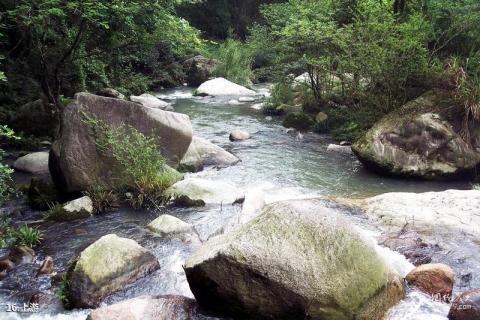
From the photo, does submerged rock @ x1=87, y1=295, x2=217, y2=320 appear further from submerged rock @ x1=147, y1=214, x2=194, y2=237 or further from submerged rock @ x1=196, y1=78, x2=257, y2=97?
submerged rock @ x1=196, y1=78, x2=257, y2=97

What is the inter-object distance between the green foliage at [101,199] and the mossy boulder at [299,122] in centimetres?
831

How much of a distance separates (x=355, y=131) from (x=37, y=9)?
876 cm

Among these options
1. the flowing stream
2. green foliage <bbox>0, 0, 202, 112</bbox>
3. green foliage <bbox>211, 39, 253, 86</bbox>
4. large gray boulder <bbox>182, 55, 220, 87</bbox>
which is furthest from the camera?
large gray boulder <bbox>182, 55, 220, 87</bbox>

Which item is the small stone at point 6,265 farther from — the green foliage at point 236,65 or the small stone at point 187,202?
the green foliage at point 236,65

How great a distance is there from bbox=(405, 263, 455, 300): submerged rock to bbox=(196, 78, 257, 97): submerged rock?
18462 mm

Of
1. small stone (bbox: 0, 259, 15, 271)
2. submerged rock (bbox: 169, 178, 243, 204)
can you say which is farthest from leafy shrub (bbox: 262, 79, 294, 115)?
small stone (bbox: 0, 259, 15, 271)

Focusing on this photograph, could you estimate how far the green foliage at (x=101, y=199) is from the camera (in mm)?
7875

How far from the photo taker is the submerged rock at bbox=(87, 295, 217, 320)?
4539 mm

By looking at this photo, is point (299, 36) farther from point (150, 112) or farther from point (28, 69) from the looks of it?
point (28, 69)

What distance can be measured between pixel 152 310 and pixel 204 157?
6.47 metres

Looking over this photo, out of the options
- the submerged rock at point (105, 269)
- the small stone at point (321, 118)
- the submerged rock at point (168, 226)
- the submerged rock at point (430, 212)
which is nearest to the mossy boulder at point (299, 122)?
the small stone at point (321, 118)

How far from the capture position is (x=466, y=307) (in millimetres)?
4613

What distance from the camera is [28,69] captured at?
13359 millimetres

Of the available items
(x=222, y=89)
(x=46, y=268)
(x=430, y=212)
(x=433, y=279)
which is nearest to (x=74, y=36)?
(x=46, y=268)
